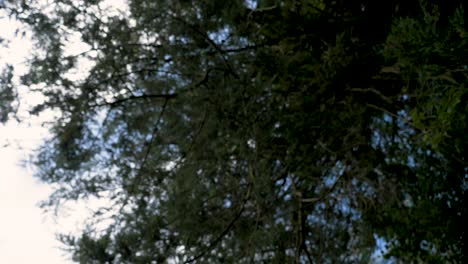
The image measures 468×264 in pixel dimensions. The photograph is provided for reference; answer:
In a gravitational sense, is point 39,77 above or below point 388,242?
above

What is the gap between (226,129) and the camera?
4168 mm

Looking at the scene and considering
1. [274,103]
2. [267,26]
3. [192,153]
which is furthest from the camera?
[267,26]

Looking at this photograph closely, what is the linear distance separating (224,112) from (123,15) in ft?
4.65

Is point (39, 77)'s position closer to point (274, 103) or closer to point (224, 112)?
point (224, 112)

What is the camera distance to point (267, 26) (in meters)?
4.88

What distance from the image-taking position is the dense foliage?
4.12m

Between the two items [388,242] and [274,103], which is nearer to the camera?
[388,242]

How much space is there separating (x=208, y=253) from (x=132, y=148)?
1345 mm

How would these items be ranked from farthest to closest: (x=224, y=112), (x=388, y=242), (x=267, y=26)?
(x=267, y=26), (x=224, y=112), (x=388, y=242)

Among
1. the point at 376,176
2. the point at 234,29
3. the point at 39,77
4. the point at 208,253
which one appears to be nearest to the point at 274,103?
the point at 234,29

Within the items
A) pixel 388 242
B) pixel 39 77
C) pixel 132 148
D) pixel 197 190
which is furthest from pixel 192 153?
pixel 388 242

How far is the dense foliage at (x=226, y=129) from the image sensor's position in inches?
162

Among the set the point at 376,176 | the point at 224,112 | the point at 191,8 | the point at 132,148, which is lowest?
the point at 376,176

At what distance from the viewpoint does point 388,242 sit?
3492mm
